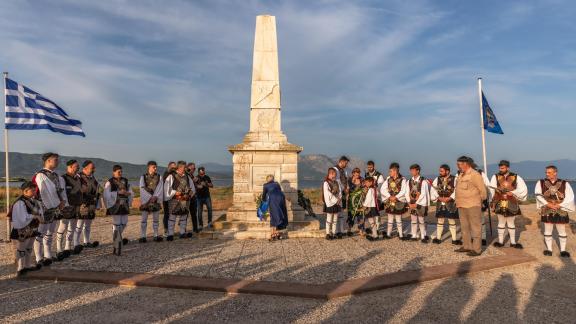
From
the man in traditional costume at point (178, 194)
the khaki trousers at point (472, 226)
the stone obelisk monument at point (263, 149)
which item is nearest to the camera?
the khaki trousers at point (472, 226)

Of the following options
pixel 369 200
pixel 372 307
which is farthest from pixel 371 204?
pixel 372 307

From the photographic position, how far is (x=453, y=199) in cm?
871

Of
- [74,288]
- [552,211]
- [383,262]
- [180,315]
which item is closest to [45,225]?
[74,288]

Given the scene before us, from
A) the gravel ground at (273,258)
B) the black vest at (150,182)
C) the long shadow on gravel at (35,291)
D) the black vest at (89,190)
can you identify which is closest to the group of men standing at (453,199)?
the gravel ground at (273,258)

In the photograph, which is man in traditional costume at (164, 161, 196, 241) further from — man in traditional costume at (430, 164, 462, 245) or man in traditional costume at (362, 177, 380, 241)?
man in traditional costume at (430, 164, 462, 245)

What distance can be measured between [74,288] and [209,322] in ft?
8.53

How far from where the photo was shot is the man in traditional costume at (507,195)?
8252 mm

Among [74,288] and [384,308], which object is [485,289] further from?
[74,288]

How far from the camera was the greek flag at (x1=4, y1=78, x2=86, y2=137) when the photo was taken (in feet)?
31.8

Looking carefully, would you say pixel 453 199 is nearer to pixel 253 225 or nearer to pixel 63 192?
pixel 253 225

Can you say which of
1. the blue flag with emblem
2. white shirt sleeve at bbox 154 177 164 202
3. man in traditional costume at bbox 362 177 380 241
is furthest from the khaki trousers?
white shirt sleeve at bbox 154 177 164 202

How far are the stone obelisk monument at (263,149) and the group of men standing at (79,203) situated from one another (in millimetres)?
1187

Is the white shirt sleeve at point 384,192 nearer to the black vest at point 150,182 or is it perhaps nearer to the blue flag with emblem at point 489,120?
the blue flag with emblem at point 489,120

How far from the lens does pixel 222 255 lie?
7523 mm
